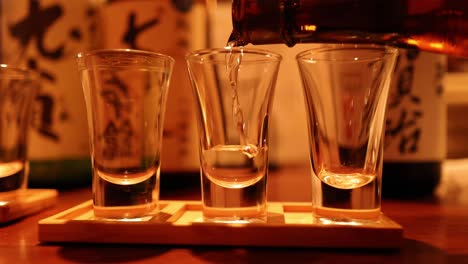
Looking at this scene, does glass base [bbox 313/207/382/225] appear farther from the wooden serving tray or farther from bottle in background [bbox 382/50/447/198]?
bottle in background [bbox 382/50/447/198]

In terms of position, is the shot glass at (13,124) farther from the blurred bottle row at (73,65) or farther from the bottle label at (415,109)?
the bottle label at (415,109)

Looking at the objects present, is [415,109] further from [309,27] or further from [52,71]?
[52,71]

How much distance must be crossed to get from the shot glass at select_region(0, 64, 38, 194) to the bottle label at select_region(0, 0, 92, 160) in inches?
5.5

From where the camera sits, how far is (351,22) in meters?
0.38

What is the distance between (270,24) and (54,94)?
14.9 inches

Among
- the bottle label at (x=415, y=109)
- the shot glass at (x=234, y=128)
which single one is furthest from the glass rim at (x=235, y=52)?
the bottle label at (x=415, y=109)

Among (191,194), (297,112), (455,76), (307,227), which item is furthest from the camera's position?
(455,76)

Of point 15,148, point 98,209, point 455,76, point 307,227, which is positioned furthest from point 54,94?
point 455,76

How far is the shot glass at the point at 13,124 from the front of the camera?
439 mm

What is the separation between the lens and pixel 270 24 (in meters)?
0.36

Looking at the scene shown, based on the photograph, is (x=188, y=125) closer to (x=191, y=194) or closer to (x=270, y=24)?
(x=191, y=194)

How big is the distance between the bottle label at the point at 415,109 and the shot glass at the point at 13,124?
42 cm

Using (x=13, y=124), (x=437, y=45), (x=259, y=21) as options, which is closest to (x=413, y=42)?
(x=437, y=45)

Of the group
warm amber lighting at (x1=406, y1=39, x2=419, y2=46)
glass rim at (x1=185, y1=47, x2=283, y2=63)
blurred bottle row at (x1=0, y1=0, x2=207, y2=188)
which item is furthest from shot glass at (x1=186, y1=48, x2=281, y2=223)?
blurred bottle row at (x1=0, y1=0, x2=207, y2=188)
